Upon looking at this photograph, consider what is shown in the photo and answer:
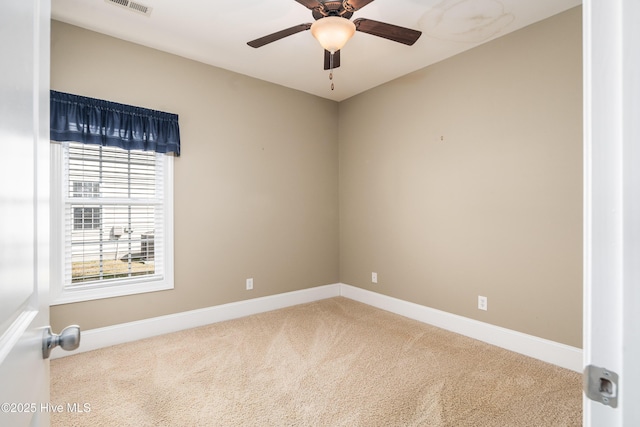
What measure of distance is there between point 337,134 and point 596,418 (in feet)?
13.9

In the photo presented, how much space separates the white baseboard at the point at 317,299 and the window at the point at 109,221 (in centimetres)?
35

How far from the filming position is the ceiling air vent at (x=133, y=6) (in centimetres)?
238

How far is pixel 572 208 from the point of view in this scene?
2.43m

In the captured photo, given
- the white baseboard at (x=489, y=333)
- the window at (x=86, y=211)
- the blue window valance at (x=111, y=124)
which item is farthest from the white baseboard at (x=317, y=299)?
the blue window valance at (x=111, y=124)

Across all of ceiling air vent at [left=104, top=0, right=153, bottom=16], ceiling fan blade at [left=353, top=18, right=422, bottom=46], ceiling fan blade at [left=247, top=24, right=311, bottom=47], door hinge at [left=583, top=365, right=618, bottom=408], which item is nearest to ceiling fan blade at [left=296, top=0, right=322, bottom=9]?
ceiling fan blade at [left=247, top=24, right=311, bottom=47]

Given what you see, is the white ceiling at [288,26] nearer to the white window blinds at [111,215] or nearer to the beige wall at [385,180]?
the beige wall at [385,180]

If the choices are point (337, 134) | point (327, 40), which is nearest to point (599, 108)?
point (327, 40)

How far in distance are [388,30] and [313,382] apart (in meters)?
2.45

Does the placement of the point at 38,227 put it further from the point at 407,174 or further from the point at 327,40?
the point at 407,174

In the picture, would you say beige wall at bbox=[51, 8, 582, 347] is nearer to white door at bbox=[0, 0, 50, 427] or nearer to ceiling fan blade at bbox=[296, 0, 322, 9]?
ceiling fan blade at bbox=[296, 0, 322, 9]

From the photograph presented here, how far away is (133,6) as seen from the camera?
243cm

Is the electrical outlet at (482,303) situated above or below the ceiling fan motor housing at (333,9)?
below

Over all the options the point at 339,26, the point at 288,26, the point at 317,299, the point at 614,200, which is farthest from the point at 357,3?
the point at 317,299

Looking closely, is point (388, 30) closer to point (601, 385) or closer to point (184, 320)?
point (601, 385)
